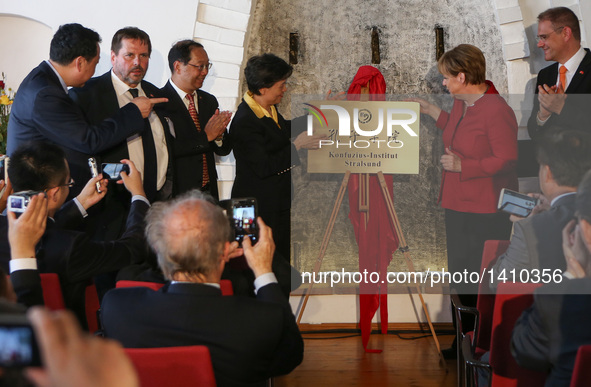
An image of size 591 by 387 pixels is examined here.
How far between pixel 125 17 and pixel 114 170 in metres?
1.88

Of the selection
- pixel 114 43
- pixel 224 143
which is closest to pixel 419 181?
pixel 224 143

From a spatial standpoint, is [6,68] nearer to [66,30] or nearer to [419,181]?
[66,30]

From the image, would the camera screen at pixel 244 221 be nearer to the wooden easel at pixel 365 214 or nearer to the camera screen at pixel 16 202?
the camera screen at pixel 16 202

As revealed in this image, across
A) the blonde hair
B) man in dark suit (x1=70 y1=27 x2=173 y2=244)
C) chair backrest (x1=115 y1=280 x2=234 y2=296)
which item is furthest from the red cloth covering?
chair backrest (x1=115 y1=280 x2=234 y2=296)

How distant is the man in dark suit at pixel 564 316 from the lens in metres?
1.67

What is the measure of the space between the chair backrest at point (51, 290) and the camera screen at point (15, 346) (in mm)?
1495

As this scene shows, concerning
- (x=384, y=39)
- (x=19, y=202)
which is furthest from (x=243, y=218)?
(x=384, y=39)

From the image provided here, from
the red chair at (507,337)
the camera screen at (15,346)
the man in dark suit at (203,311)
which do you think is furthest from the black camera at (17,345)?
the red chair at (507,337)

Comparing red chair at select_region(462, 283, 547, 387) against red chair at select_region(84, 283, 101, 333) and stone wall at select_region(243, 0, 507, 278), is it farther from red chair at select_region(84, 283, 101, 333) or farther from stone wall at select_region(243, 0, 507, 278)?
stone wall at select_region(243, 0, 507, 278)

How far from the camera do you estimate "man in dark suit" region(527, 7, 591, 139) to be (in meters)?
3.80

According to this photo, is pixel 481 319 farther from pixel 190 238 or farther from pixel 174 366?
pixel 174 366

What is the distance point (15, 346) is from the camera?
754mm

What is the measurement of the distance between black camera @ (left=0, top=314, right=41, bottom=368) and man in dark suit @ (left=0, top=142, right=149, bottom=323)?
156cm

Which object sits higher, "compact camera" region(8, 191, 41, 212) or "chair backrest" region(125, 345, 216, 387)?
"compact camera" region(8, 191, 41, 212)
